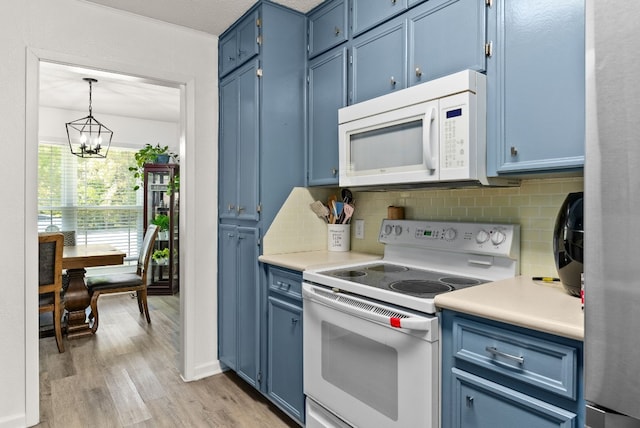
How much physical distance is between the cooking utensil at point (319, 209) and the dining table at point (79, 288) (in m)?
2.34

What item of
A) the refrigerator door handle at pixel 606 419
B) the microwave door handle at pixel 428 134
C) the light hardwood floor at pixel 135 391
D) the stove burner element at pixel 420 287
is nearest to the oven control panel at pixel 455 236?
the stove burner element at pixel 420 287

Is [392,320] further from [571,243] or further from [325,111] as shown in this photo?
[325,111]

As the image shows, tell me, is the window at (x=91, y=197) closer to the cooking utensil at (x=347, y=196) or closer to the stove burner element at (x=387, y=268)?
the cooking utensil at (x=347, y=196)

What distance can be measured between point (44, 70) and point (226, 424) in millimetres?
3548

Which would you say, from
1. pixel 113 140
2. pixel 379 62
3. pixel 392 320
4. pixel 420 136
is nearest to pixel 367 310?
pixel 392 320

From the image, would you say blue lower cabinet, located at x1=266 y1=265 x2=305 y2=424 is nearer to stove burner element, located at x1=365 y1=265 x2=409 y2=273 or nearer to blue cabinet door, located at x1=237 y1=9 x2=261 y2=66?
stove burner element, located at x1=365 y1=265 x2=409 y2=273

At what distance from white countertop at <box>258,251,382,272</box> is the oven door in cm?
15

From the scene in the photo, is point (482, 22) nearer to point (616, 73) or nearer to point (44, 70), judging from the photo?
point (616, 73)

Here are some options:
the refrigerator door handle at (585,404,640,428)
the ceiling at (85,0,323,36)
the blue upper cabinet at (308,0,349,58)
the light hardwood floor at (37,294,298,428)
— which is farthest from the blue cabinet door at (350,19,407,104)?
the light hardwood floor at (37,294,298,428)

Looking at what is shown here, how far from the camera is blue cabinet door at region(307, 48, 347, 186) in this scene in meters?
2.24

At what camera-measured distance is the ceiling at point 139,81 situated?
242 cm

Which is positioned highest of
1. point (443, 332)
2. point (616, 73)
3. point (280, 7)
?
point (280, 7)

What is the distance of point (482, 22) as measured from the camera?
61.1 inches

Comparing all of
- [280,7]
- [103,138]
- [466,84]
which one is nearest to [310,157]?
[280,7]
